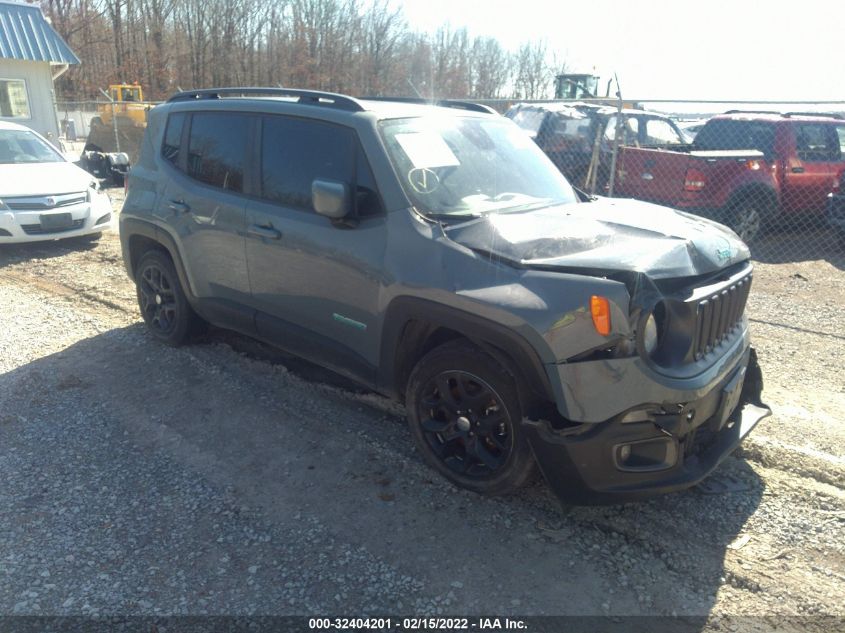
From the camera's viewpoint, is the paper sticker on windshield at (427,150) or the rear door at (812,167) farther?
the rear door at (812,167)

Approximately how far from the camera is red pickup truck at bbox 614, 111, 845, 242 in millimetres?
9594

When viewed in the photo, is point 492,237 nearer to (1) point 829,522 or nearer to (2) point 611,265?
(2) point 611,265

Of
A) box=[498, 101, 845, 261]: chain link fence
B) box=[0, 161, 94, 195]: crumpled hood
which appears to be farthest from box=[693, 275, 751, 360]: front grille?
box=[0, 161, 94, 195]: crumpled hood

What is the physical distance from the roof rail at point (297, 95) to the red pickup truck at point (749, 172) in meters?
6.94

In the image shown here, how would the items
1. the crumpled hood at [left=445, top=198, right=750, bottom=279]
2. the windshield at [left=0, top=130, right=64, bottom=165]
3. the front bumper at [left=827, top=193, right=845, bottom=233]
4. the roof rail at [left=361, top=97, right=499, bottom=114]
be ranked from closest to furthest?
1. the crumpled hood at [left=445, top=198, right=750, bottom=279]
2. the roof rail at [left=361, top=97, right=499, bottom=114]
3. the windshield at [left=0, top=130, right=64, bottom=165]
4. the front bumper at [left=827, top=193, right=845, bottom=233]

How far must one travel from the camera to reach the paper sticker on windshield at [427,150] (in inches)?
147

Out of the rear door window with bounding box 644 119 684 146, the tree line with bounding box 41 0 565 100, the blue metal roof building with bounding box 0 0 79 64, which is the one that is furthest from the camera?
the tree line with bounding box 41 0 565 100

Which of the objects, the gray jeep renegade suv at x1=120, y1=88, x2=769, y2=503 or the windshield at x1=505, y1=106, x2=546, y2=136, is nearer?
the gray jeep renegade suv at x1=120, y1=88, x2=769, y2=503

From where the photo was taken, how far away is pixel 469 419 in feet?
11.0

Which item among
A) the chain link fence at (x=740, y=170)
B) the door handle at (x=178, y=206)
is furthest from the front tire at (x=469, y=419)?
the chain link fence at (x=740, y=170)

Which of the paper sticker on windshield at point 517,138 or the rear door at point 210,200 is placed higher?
the paper sticker on windshield at point 517,138

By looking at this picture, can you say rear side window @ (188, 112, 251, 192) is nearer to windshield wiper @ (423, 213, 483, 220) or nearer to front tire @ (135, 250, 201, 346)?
front tire @ (135, 250, 201, 346)

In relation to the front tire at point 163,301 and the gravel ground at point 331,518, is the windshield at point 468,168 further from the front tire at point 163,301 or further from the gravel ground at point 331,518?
the front tire at point 163,301

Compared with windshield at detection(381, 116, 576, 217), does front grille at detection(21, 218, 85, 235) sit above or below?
below
